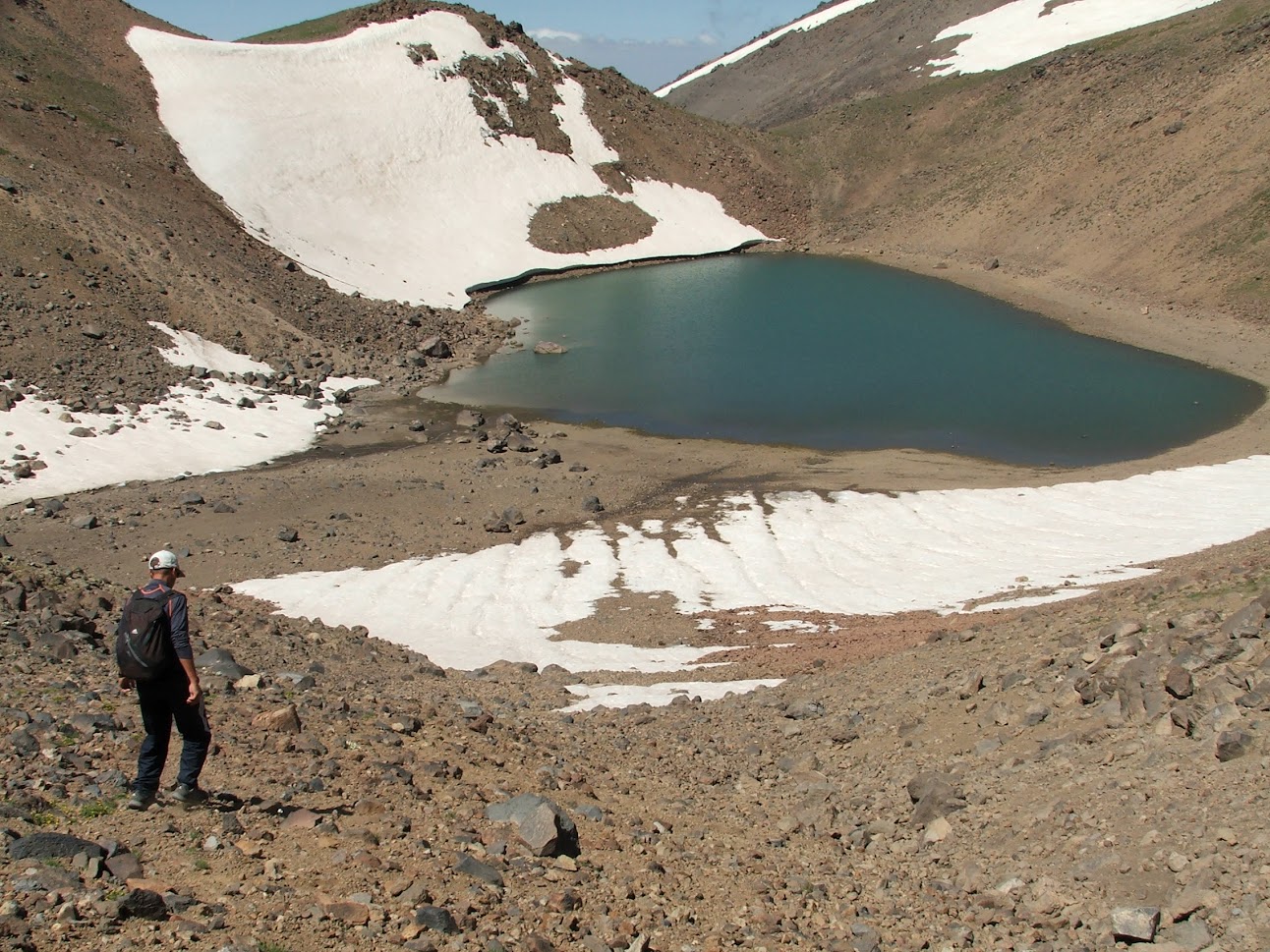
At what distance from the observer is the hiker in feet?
27.1

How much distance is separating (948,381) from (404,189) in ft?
130

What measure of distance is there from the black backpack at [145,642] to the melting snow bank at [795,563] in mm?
9875

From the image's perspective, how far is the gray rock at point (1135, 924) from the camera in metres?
6.91

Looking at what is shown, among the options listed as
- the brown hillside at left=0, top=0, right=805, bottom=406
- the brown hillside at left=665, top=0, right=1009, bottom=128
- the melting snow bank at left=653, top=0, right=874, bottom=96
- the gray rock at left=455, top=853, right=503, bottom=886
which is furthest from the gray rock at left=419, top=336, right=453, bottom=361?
the melting snow bank at left=653, top=0, right=874, bottom=96

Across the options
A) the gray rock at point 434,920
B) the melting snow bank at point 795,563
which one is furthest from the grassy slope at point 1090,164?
the gray rock at point 434,920

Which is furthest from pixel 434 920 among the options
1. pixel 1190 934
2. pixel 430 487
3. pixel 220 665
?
pixel 430 487

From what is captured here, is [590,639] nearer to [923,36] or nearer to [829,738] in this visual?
[829,738]

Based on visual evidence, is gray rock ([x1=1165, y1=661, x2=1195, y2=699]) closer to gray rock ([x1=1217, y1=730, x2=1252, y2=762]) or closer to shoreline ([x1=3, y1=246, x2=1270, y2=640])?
gray rock ([x1=1217, y1=730, x2=1252, y2=762])

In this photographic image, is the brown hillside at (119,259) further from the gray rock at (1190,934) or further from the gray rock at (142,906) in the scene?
the gray rock at (1190,934)

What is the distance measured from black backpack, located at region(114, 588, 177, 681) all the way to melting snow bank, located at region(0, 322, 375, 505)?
71.9ft

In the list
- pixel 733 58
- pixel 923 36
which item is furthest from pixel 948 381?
pixel 733 58

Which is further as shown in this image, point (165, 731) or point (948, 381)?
point (948, 381)

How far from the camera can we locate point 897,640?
54.5 ft

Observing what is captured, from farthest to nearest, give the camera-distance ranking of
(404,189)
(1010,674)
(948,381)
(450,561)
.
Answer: (404,189)
(948,381)
(450,561)
(1010,674)
